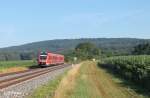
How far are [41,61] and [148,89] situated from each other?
186ft

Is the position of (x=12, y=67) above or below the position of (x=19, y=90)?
below

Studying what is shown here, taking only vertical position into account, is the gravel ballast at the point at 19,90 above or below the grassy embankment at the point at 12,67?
above

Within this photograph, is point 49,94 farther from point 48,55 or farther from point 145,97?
point 48,55

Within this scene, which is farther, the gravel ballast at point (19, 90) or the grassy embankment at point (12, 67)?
the grassy embankment at point (12, 67)

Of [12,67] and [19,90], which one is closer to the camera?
[19,90]

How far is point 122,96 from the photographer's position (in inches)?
968

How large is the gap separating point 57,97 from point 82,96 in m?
1.48

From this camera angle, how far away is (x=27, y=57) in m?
200

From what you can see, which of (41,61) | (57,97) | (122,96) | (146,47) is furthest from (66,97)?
(146,47)

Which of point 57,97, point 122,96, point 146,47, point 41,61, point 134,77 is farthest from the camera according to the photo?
point 146,47

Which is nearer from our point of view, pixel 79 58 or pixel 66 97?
pixel 66 97

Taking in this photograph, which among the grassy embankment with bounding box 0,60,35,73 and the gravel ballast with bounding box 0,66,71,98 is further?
the grassy embankment with bounding box 0,60,35,73

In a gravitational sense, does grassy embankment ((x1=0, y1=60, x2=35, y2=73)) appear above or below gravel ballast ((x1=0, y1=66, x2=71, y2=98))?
below

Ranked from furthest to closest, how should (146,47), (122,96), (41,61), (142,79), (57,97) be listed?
(146,47), (41,61), (142,79), (122,96), (57,97)
